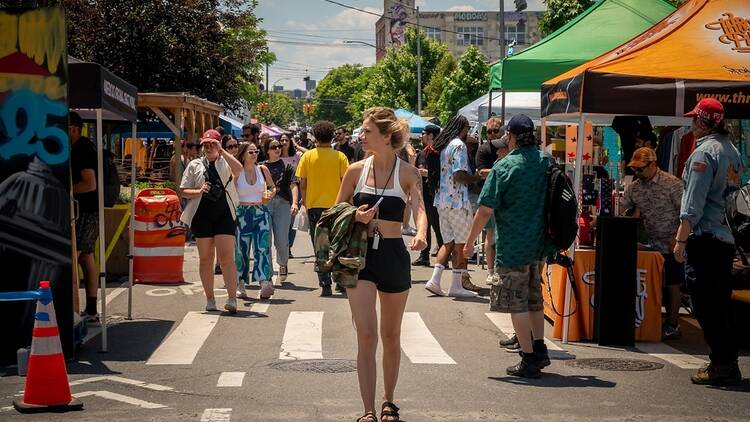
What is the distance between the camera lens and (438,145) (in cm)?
1398

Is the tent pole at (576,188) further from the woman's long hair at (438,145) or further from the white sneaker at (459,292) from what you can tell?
the woman's long hair at (438,145)

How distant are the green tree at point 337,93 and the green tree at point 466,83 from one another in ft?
326

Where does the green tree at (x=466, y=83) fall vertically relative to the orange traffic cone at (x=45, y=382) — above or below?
above

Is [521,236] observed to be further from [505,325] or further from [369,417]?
[505,325]

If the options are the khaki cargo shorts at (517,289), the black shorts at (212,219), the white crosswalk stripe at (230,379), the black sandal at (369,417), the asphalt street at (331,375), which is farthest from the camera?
the black shorts at (212,219)

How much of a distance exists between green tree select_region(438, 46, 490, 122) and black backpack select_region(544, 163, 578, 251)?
61.3 meters

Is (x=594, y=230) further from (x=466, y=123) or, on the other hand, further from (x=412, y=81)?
(x=412, y=81)

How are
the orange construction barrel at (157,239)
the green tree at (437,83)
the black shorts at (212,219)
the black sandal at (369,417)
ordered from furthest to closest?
the green tree at (437,83), the orange construction barrel at (157,239), the black shorts at (212,219), the black sandal at (369,417)

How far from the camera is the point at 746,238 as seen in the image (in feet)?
36.9

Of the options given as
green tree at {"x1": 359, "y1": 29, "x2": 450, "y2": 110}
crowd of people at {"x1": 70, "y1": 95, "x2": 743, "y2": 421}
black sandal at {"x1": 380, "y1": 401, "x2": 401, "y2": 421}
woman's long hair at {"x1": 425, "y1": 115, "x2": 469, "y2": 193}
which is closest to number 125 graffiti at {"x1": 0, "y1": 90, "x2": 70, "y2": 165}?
crowd of people at {"x1": 70, "y1": 95, "x2": 743, "y2": 421}

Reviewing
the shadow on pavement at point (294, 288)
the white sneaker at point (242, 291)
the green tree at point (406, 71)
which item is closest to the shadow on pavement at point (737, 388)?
the white sneaker at point (242, 291)

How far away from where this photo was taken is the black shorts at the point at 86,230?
10.6 m

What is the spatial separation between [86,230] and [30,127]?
7.55 ft

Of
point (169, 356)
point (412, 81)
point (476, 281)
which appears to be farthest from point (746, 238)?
point (412, 81)
